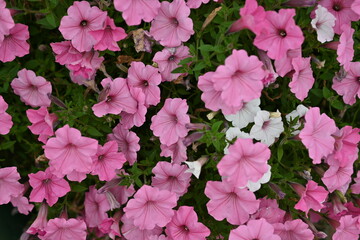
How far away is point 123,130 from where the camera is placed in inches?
60.4

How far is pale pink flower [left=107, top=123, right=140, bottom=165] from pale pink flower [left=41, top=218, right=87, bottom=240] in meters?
0.29

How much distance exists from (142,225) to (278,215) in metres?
0.45

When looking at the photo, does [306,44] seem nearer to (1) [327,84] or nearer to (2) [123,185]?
(1) [327,84]

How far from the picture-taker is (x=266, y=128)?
1396mm

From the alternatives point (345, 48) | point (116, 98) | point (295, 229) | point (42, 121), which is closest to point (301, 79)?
point (345, 48)

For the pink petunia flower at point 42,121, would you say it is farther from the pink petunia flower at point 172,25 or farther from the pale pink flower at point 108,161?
the pink petunia flower at point 172,25

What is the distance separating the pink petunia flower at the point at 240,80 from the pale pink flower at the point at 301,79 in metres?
0.17

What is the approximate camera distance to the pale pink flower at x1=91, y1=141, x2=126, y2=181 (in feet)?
4.76

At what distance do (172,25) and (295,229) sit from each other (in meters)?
0.78

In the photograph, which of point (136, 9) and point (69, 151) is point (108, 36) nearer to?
point (136, 9)

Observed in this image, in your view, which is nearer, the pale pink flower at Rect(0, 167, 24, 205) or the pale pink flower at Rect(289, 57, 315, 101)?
the pale pink flower at Rect(289, 57, 315, 101)

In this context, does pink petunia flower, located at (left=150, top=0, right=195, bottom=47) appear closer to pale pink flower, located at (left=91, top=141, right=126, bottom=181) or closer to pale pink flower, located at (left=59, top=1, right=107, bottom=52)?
pale pink flower, located at (left=59, top=1, right=107, bottom=52)

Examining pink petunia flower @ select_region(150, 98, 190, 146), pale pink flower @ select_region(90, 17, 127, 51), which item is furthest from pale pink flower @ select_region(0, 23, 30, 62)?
pink petunia flower @ select_region(150, 98, 190, 146)

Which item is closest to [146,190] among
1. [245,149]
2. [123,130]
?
[123,130]
